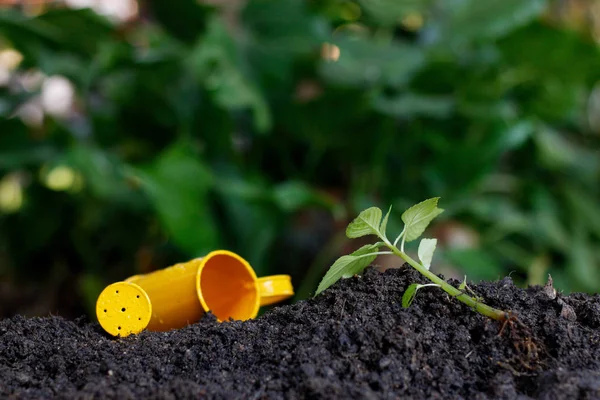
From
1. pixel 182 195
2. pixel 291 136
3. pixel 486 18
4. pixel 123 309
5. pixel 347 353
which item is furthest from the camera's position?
pixel 291 136

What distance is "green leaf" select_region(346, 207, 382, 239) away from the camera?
1.86 feet

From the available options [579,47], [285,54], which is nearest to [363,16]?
[285,54]

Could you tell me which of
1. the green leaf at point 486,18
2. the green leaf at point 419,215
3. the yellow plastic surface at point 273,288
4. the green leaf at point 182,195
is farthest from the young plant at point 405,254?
the green leaf at point 486,18

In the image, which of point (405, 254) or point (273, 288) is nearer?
point (405, 254)

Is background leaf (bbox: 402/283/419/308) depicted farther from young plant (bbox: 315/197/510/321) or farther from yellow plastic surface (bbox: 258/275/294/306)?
yellow plastic surface (bbox: 258/275/294/306)

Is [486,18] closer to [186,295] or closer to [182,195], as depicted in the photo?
[182,195]

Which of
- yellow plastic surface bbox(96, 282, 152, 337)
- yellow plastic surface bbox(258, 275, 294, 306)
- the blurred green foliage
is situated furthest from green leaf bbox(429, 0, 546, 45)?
yellow plastic surface bbox(96, 282, 152, 337)

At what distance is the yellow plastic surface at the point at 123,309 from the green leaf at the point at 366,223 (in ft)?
0.81

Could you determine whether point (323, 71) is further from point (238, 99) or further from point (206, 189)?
point (206, 189)

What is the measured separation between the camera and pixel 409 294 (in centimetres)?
57

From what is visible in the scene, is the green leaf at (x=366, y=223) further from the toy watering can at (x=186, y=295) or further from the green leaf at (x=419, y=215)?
the toy watering can at (x=186, y=295)

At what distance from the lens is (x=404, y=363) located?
0.51 meters

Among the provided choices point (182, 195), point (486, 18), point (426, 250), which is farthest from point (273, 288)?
point (486, 18)

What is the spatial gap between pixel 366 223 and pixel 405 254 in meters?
0.05
